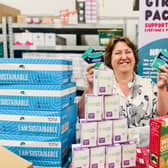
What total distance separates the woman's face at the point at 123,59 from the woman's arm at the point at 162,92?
353mm

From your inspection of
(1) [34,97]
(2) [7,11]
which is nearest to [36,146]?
(1) [34,97]

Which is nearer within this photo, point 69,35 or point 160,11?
point 160,11

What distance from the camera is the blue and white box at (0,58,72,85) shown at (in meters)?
1.25

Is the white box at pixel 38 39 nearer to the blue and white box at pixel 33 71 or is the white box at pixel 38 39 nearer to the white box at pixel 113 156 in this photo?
the blue and white box at pixel 33 71

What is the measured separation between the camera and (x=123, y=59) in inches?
69.5

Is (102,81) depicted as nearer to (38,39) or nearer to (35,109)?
(35,109)

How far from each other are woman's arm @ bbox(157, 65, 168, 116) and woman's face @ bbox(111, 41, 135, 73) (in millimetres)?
353

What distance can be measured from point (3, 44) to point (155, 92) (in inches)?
80.8

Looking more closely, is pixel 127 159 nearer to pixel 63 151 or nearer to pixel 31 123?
pixel 63 151

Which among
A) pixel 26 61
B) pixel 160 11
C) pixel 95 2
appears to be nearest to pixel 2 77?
pixel 26 61

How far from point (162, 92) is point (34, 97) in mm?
891

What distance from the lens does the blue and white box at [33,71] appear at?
125 centimetres

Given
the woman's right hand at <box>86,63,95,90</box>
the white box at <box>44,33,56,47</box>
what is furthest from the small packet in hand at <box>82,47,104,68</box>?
the white box at <box>44,33,56,47</box>

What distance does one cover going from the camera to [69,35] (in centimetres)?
370
